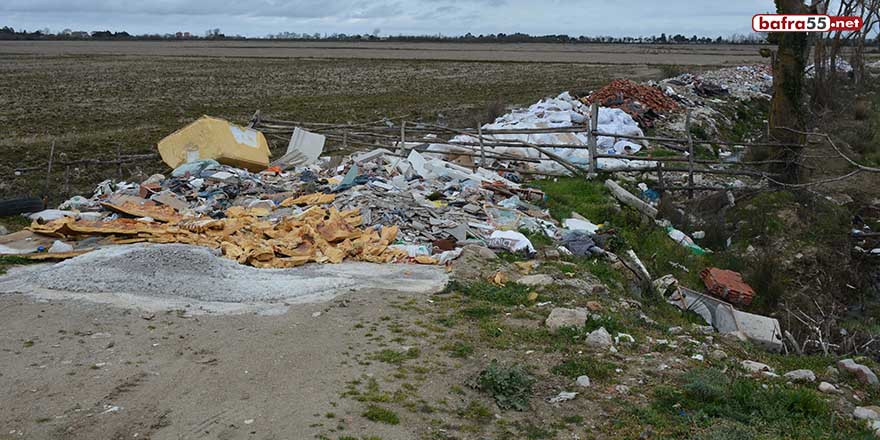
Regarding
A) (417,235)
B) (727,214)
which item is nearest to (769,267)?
(727,214)

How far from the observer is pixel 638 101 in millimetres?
19000

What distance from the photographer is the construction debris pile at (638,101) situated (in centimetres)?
1808

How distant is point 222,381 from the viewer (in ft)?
16.0

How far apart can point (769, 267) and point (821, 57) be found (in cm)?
1983

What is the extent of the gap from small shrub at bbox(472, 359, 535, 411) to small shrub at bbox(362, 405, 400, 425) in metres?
0.75

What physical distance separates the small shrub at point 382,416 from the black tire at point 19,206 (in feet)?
26.9

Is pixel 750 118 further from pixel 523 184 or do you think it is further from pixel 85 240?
pixel 85 240

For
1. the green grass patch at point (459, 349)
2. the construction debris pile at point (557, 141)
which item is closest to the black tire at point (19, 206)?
the construction debris pile at point (557, 141)

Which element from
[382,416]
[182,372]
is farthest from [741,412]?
[182,372]

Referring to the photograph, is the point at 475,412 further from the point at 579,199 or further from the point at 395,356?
the point at 579,199

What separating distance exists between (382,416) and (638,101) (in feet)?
53.7

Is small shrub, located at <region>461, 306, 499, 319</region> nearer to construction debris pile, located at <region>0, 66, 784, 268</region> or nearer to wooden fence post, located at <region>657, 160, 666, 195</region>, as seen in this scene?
construction debris pile, located at <region>0, 66, 784, 268</region>

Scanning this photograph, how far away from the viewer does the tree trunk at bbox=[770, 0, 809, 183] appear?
41.5ft

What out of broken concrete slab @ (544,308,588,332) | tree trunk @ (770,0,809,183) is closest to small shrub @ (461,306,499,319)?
broken concrete slab @ (544,308,588,332)
